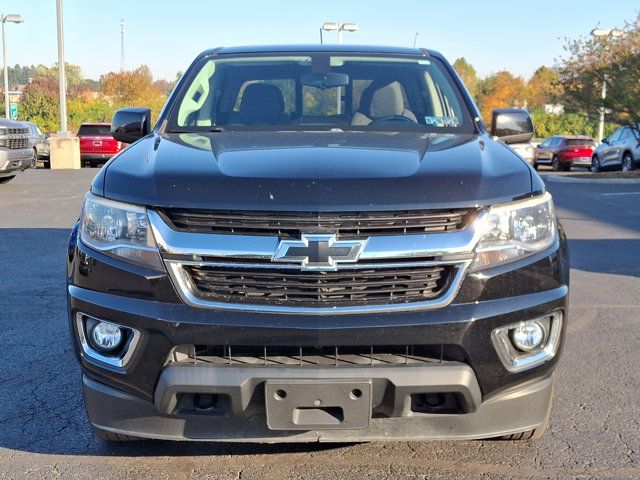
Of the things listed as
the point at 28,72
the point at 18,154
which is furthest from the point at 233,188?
the point at 28,72

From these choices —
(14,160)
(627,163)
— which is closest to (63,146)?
(14,160)

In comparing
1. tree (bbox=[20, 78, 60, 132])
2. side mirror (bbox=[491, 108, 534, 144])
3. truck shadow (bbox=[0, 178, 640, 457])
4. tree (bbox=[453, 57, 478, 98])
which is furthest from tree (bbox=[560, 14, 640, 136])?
tree (bbox=[453, 57, 478, 98])

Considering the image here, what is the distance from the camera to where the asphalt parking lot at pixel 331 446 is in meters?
3.21

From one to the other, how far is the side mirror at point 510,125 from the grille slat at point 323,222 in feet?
6.40

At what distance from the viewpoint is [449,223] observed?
275 cm

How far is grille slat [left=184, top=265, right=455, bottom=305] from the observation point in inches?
106

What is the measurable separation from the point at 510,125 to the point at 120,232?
263 cm

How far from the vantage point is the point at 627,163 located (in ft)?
72.1

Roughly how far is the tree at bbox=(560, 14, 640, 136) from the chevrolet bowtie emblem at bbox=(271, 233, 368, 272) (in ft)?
63.4

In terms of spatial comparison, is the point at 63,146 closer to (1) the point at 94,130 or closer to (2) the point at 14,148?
(1) the point at 94,130

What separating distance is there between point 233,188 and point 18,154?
42.8ft

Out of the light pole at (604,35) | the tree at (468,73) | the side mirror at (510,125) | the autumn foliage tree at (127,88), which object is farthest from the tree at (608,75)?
the tree at (468,73)

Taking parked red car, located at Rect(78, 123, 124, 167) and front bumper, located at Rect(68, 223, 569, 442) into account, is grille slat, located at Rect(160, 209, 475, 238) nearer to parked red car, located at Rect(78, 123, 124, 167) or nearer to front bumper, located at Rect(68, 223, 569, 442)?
front bumper, located at Rect(68, 223, 569, 442)

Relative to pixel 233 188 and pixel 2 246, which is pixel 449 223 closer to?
pixel 233 188
